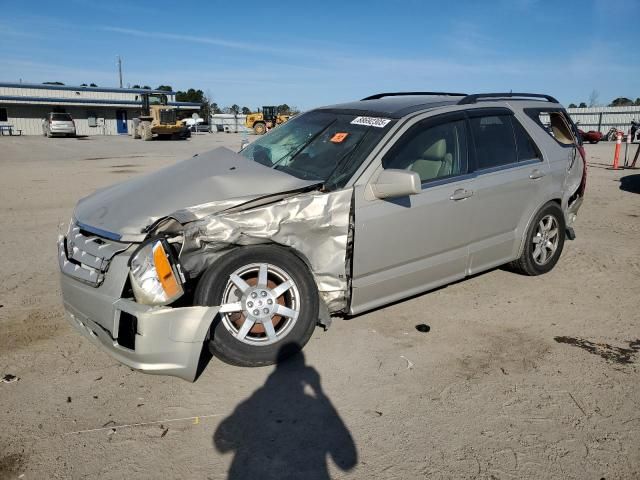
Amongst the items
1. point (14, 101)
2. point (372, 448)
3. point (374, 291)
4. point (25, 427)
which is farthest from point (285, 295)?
point (14, 101)

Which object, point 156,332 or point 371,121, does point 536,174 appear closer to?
point 371,121

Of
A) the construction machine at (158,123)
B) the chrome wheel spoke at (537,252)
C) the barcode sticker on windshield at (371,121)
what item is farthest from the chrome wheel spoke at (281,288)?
the construction machine at (158,123)

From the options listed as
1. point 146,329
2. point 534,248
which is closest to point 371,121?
point 534,248

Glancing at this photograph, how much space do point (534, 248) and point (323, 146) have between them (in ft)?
8.15

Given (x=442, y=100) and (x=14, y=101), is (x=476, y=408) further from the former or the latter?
(x=14, y=101)

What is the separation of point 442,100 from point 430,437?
306cm

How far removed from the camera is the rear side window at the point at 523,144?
5.01 metres

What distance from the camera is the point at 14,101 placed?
46281 mm

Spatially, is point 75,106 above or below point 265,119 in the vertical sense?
above

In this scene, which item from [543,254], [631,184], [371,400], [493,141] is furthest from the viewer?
[631,184]

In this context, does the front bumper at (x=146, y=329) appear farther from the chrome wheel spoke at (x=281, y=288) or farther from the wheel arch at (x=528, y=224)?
the wheel arch at (x=528, y=224)

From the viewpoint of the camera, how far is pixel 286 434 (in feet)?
9.27

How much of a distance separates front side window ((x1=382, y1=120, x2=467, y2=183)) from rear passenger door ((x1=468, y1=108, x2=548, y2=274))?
6.8 inches

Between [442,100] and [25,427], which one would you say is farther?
[442,100]
